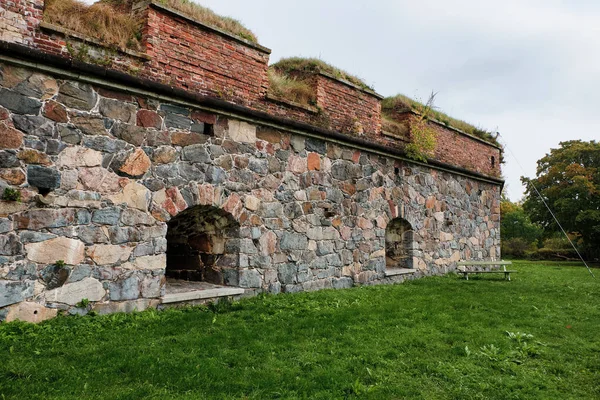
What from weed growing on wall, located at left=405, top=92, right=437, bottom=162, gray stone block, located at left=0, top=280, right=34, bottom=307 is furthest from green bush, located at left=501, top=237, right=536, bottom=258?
gray stone block, located at left=0, top=280, right=34, bottom=307

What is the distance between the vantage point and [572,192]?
2277cm

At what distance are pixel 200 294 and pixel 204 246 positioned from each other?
1.11 meters

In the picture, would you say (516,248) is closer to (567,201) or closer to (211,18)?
(567,201)

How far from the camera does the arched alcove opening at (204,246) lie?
6746 millimetres

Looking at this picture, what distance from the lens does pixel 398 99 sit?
11.0 meters

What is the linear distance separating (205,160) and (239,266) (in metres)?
1.68

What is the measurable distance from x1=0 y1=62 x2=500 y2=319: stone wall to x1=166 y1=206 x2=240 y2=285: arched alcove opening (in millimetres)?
91

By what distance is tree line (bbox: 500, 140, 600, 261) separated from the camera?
21953 millimetres

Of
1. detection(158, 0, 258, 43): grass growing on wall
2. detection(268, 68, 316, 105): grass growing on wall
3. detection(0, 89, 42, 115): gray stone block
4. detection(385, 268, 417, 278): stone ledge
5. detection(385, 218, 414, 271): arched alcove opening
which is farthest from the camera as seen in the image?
detection(385, 218, 414, 271): arched alcove opening

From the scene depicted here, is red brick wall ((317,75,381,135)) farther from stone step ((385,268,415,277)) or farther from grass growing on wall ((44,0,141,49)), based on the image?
grass growing on wall ((44,0,141,49))

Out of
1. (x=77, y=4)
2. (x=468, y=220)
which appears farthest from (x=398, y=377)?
(x=468, y=220)

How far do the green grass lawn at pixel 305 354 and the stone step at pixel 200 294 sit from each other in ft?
0.82

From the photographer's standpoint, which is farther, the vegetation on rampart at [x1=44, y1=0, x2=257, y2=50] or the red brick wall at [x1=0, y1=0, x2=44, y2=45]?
the vegetation on rampart at [x1=44, y1=0, x2=257, y2=50]

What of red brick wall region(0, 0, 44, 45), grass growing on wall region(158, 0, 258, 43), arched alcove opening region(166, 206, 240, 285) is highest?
grass growing on wall region(158, 0, 258, 43)
